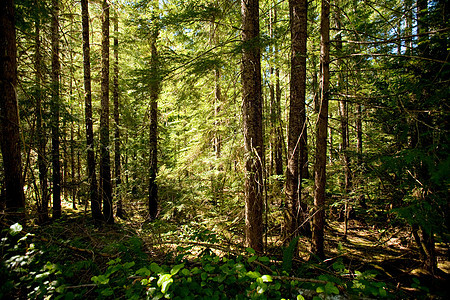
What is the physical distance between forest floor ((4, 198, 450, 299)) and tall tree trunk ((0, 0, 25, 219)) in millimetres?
714

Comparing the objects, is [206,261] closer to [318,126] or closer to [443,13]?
[318,126]

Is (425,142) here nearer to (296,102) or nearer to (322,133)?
(322,133)

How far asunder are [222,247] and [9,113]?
3871mm

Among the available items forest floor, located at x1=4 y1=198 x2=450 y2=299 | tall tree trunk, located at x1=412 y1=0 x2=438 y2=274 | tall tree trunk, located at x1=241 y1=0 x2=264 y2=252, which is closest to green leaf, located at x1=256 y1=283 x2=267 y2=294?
forest floor, located at x1=4 y1=198 x2=450 y2=299

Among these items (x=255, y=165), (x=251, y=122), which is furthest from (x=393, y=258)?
(x=251, y=122)

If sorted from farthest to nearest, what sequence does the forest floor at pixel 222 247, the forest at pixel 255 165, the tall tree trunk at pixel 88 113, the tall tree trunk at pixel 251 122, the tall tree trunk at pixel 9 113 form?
the tall tree trunk at pixel 88 113 → the tall tree trunk at pixel 251 122 → the forest floor at pixel 222 247 → the tall tree trunk at pixel 9 113 → the forest at pixel 255 165

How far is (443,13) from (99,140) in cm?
1132

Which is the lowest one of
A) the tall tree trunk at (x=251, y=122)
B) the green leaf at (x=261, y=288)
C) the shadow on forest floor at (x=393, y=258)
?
the shadow on forest floor at (x=393, y=258)

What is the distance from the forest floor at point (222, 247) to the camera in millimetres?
3209

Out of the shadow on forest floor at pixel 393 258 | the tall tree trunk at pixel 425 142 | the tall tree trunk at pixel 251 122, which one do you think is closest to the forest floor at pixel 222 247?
the shadow on forest floor at pixel 393 258

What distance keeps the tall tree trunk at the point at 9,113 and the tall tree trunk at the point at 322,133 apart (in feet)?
17.9

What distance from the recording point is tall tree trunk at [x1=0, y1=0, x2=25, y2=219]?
2.85 meters

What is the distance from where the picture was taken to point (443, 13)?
3.66 metres

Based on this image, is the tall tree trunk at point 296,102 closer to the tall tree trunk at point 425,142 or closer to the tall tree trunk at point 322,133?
the tall tree trunk at point 322,133
